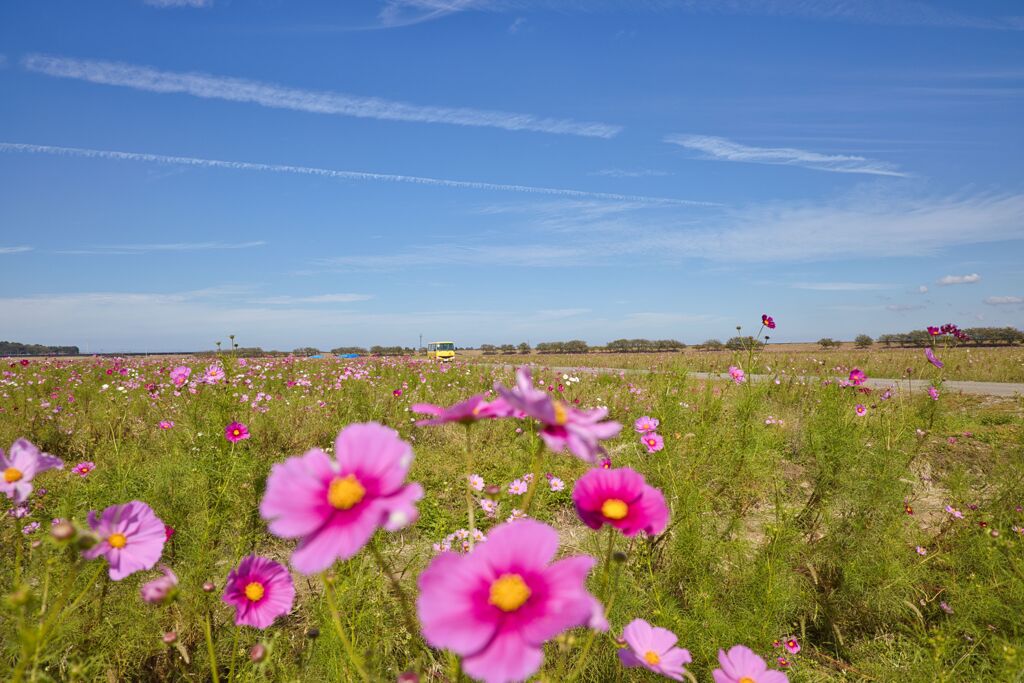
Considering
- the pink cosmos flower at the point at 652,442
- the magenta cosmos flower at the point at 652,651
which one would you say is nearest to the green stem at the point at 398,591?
the magenta cosmos flower at the point at 652,651

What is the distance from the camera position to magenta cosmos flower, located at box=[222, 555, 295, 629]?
1126 mm

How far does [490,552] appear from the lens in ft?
2.10

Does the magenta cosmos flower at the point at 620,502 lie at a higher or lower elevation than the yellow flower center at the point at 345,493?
lower

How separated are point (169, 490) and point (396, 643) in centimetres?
130

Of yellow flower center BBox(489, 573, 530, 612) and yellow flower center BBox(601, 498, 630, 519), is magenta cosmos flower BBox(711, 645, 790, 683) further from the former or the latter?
yellow flower center BBox(489, 573, 530, 612)

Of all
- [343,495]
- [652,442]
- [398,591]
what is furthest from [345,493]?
[652,442]

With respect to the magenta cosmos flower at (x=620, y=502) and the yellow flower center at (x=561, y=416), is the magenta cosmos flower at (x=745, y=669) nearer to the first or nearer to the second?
the magenta cosmos flower at (x=620, y=502)

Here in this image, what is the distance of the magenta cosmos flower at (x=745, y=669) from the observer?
100 centimetres

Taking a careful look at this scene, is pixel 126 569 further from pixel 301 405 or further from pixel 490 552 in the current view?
pixel 301 405

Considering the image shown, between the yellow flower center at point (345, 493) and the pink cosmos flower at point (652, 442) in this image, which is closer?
the yellow flower center at point (345, 493)

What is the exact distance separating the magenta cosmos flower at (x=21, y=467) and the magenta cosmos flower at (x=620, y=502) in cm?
107

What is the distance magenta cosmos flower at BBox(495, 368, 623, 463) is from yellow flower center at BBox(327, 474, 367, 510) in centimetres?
22

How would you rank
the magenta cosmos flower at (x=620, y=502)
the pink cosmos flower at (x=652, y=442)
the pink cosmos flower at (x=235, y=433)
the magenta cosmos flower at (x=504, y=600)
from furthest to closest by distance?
1. the pink cosmos flower at (x=235, y=433)
2. the pink cosmos flower at (x=652, y=442)
3. the magenta cosmos flower at (x=620, y=502)
4. the magenta cosmos flower at (x=504, y=600)

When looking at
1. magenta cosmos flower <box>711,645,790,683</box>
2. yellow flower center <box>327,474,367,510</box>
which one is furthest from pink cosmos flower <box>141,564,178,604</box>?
magenta cosmos flower <box>711,645,790,683</box>
